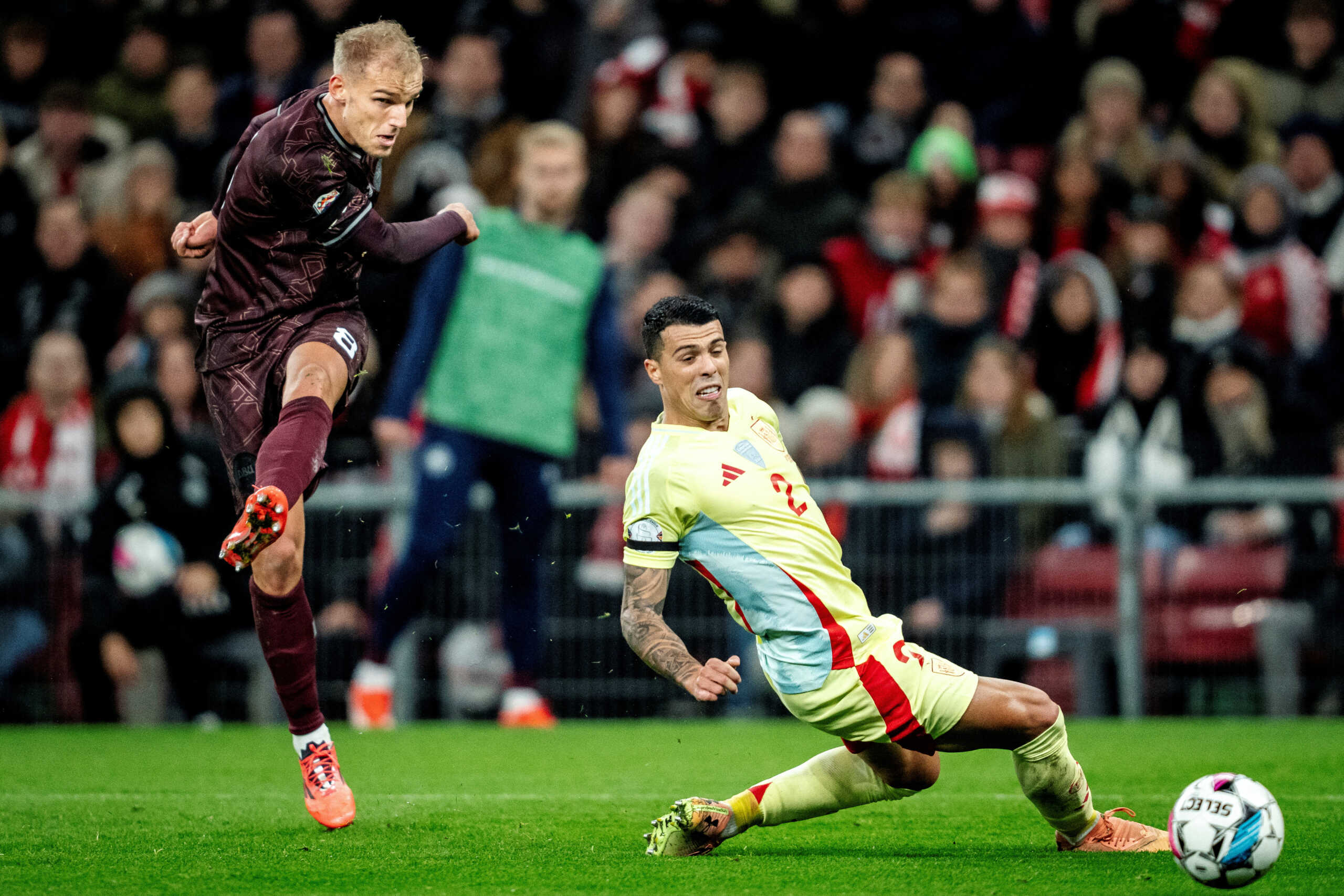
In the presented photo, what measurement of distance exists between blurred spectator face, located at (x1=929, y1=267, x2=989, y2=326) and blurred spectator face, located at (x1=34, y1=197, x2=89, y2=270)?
5962 millimetres

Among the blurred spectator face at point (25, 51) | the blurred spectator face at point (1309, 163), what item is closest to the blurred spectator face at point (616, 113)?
the blurred spectator face at point (25, 51)

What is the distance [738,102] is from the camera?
12625 millimetres

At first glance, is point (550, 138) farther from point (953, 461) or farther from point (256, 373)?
point (256, 373)

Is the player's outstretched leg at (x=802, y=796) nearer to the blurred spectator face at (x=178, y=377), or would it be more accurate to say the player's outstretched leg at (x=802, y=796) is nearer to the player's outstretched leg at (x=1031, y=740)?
the player's outstretched leg at (x=1031, y=740)

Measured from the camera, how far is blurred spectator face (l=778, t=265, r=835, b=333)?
1145 cm

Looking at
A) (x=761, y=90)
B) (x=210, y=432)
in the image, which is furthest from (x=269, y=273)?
(x=761, y=90)

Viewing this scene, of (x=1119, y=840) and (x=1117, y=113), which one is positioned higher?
(x=1117, y=113)

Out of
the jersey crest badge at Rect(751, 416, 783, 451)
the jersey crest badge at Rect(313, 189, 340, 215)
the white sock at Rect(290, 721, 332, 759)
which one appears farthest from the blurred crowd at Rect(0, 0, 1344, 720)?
the jersey crest badge at Rect(751, 416, 783, 451)

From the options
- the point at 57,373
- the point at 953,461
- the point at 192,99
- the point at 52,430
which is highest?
the point at 192,99

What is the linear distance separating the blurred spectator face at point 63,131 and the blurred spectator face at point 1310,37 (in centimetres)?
901

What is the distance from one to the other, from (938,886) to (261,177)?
3.10 m

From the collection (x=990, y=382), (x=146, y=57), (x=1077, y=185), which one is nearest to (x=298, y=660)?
(x=990, y=382)

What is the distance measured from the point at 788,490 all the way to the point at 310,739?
71.3 inches

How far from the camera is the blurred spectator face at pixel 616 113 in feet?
40.8
